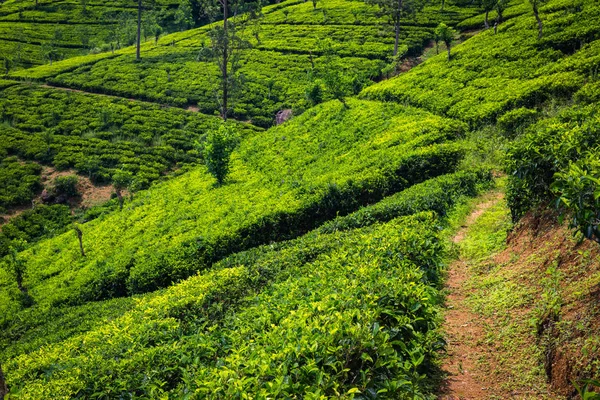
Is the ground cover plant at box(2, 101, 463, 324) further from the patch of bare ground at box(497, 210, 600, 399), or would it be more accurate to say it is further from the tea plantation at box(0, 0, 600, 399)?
the patch of bare ground at box(497, 210, 600, 399)

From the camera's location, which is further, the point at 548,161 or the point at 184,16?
the point at 184,16

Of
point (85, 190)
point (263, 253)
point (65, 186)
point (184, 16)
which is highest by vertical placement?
point (184, 16)

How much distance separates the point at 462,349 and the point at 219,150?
19.9m

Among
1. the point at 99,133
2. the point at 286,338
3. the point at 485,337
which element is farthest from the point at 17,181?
Result: the point at 485,337

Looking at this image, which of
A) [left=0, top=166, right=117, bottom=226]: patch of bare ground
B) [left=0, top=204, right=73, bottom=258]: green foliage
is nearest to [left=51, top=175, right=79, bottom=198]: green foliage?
[left=0, top=166, right=117, bottom=226]: patch of bare ground

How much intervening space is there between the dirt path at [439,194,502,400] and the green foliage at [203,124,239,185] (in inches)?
682

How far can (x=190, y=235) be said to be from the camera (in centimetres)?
1973

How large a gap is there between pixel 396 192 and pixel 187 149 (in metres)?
27.4

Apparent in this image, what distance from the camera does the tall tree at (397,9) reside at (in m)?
45.7

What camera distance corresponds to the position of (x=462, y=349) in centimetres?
721

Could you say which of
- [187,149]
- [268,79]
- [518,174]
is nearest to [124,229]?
[187,149]

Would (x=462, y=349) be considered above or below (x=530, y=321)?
below

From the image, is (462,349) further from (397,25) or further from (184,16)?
(184,16)

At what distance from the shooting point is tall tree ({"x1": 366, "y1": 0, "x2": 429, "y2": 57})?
1801 inches
